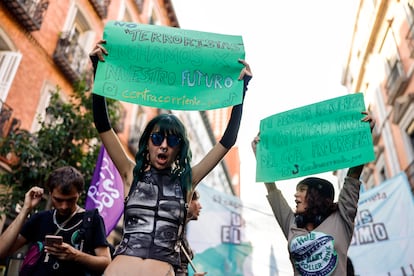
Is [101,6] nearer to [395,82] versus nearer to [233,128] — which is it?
[395,82]

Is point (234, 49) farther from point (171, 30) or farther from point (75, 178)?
point (75, 178)

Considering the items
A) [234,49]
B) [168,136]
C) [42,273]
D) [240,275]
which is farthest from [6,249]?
[240,275]

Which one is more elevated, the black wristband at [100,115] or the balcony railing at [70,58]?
the balcony railing at [70,58]

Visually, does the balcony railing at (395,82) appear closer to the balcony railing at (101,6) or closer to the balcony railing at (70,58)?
the balcony railing at (70,58)

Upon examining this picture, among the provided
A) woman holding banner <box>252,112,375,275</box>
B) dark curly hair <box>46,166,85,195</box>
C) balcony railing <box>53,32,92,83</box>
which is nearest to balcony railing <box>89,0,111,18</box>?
balcony railing <box>53,32,92,83</box>

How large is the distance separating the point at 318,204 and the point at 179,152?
1.19 meters

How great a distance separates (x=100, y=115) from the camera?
1938 mm

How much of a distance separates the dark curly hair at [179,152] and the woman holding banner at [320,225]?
3.41 feet

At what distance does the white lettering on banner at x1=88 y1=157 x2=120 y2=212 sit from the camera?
4886mm

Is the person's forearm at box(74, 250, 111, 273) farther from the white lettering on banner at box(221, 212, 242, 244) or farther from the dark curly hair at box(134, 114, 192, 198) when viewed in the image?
the white lettering on banner at box(221, 212, 242, 244)

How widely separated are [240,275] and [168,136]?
3.38m

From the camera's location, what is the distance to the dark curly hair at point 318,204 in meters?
2.50

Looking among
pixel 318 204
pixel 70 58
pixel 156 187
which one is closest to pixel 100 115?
pixel 156 187

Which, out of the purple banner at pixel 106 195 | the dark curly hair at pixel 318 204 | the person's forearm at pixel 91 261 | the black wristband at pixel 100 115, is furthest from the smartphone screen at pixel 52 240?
the purple banner at pixel 106 195
